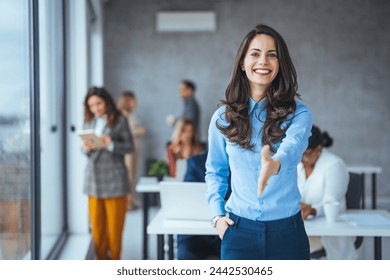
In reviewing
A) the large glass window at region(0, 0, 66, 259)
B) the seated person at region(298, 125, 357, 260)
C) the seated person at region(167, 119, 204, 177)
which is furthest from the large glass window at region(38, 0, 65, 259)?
the seated person at region(298, 125, 357, 260)

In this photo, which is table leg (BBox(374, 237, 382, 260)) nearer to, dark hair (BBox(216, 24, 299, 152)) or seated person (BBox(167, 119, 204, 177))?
dark hair (BBox(216, 24, 299, 152))

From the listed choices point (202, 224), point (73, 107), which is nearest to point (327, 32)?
point (73, 107)

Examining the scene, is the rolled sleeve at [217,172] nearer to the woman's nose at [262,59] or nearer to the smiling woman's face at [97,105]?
the woman's nose at [262,59]

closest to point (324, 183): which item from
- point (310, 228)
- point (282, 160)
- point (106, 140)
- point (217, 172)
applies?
point (310, 228)

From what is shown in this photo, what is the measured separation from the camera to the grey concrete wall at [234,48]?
233 inches

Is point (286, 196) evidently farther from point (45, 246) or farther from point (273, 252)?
point (45, 246)

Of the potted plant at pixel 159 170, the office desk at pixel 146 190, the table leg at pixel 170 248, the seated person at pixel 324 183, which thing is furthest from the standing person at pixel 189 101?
the table leg at pixel 170 248

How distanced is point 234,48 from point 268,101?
5.24 meters

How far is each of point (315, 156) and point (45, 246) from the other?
1672 millimetres

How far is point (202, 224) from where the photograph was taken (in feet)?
7.85

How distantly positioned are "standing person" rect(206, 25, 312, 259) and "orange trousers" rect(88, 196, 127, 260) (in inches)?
92.0

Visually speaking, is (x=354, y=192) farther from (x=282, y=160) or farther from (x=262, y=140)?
(x=282, y=160)

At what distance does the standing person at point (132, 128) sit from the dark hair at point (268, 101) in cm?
478

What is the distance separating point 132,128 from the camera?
6512 millimetres
